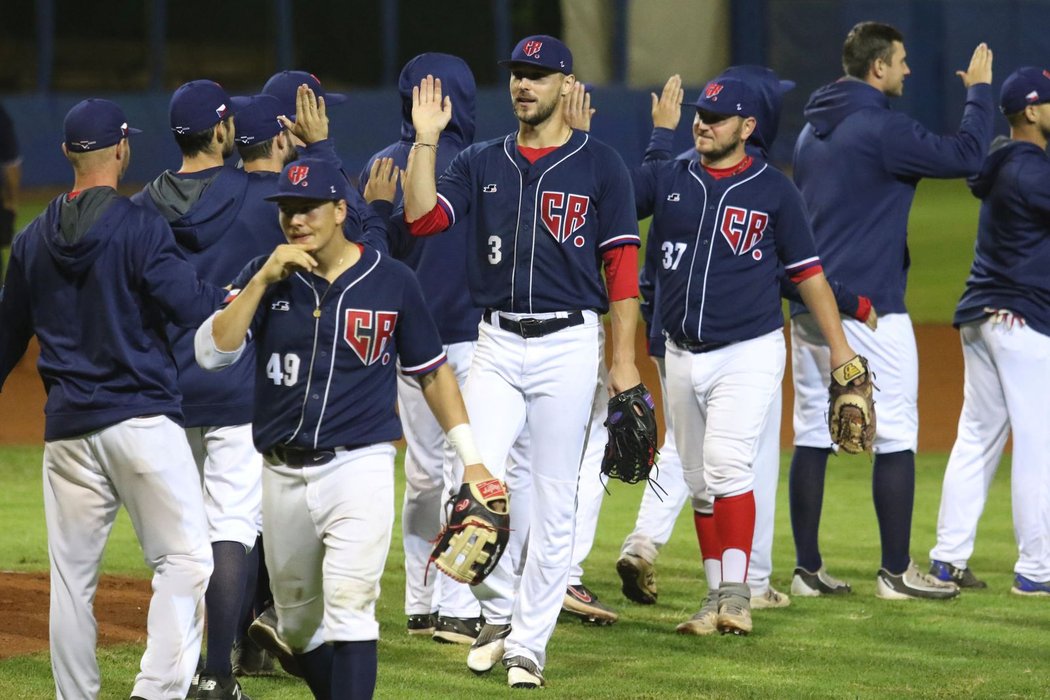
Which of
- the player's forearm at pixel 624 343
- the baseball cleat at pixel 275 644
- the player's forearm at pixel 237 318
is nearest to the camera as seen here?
the player's forearm at pixel 237 318

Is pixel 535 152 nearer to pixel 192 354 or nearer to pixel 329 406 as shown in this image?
pixel 192 354

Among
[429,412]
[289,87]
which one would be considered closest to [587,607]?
[429,412]

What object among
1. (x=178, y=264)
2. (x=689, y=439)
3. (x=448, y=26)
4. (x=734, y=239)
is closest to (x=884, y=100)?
(x=734, y=239)

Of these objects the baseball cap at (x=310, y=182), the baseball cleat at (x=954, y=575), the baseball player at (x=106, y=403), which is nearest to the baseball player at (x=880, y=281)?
the baseball cleat at (x=954, y=575)

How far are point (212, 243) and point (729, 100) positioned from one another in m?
2.07

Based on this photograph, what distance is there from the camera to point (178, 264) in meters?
4.30

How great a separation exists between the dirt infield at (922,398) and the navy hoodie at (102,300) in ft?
21.8

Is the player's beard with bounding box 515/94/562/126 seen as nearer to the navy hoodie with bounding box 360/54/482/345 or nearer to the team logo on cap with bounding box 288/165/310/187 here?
the navy hoodie with bounding box 360/54/482/345

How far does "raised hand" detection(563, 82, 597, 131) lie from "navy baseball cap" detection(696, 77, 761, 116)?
62 cm

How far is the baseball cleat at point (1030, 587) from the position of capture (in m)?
6.77

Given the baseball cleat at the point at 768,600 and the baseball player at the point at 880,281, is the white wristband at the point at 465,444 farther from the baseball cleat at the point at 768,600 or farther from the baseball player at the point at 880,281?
the baseball player at the point at 880,281

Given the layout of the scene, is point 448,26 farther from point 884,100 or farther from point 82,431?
point 82,431

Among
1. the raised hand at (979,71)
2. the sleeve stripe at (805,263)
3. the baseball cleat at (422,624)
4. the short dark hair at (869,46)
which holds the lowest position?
the baseball cleat at (422,624)

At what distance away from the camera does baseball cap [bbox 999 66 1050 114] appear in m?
6.82
